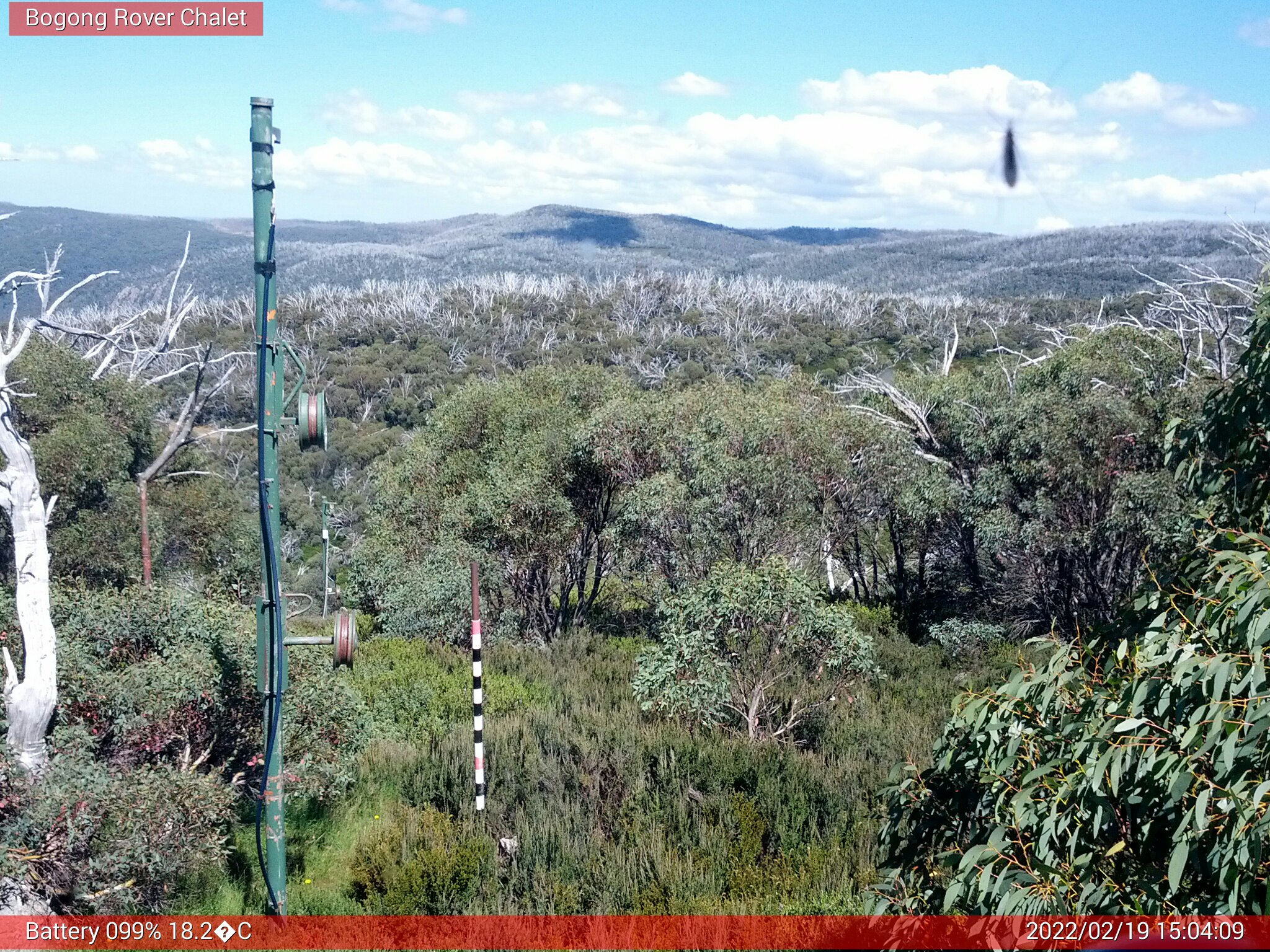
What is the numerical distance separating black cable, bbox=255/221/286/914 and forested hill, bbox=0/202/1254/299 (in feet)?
201

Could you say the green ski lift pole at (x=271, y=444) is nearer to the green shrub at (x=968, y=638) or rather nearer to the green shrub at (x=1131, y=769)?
the green shrub at (x=1131, y=769)

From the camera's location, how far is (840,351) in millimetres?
55094

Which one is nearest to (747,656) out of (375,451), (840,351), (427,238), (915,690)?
(915,690)

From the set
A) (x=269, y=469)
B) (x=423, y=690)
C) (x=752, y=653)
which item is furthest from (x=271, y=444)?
(x=423, y=690)

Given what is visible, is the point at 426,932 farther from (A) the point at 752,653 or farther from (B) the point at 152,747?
(A) the point at 752,653

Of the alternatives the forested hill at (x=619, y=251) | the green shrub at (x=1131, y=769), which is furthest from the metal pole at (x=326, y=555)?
the forested hill at (x=619, y=251)

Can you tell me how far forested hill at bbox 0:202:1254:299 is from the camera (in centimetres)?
8169

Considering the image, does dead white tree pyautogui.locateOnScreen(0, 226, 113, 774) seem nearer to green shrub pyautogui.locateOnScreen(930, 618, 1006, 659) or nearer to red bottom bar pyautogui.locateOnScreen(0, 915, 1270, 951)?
red bottom bar pyautogui.locateOnScreen(0, 915, 1270, 951)

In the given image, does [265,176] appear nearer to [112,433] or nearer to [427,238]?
[112,433]

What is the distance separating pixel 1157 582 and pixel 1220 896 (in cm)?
127

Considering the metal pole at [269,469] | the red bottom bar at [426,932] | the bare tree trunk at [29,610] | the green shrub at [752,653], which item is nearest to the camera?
the metal pole at [269,469]

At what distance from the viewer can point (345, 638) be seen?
5328mm

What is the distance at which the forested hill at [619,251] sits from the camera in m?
81.7

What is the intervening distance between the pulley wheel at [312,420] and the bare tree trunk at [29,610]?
2.68m
